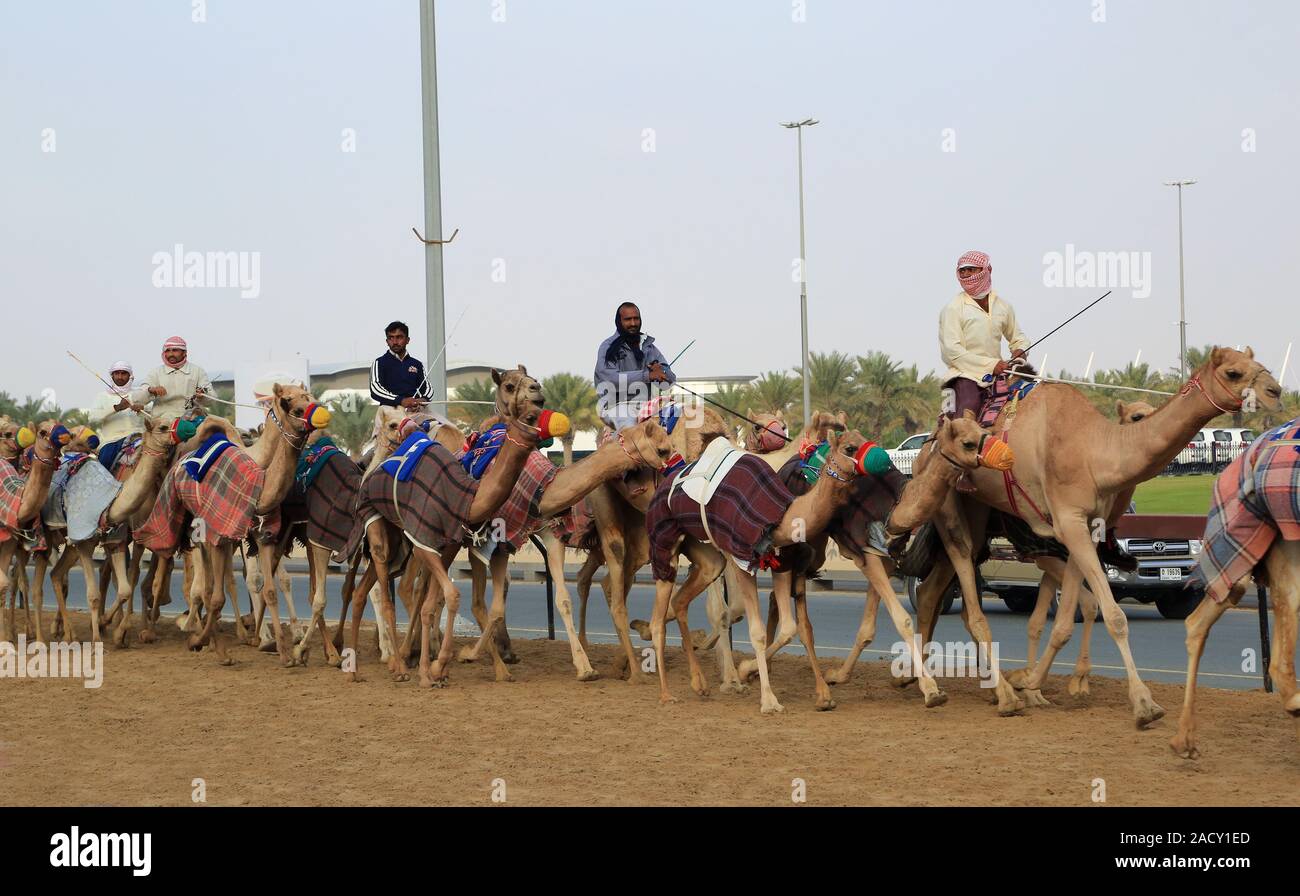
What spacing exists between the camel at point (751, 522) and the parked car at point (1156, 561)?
21.5ft

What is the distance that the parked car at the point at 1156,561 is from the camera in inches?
715

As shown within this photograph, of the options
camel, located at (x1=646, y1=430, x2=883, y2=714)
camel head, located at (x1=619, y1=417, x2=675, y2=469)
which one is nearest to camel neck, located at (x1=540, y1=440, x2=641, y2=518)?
camel head, located at (x1=619, y1=417, x2=675, y2=469)


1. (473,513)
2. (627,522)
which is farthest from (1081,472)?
(473,513)

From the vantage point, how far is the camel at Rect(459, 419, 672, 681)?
12352 millimetres

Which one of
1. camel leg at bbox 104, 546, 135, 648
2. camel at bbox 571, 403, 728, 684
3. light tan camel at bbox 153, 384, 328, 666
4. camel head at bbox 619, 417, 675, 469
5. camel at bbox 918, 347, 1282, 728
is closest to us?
camel at bbox 918, 347, 1282, 728

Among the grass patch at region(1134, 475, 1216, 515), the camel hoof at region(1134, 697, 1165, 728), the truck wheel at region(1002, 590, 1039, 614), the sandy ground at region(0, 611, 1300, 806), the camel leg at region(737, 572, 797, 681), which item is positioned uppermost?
the camel leg at region(737, 572, 797, 681)

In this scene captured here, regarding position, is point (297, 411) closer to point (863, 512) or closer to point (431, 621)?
point (431, 621)

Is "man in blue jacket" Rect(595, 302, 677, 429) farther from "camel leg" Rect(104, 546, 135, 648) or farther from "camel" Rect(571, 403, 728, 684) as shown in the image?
"camel leg" Rect(104, 546, 135, 648)

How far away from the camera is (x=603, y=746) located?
34.2ft

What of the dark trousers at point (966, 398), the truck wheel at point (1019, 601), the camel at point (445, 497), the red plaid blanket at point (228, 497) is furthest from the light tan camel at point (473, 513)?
the truck wheel at point (1019, 601)

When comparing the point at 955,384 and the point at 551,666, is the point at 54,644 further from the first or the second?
the point at 955,384

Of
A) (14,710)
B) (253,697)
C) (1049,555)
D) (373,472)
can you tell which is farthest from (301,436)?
(1049,555)

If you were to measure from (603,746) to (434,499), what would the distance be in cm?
334

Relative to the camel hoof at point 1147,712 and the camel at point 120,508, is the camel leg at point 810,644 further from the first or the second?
the camel at point 120,508
